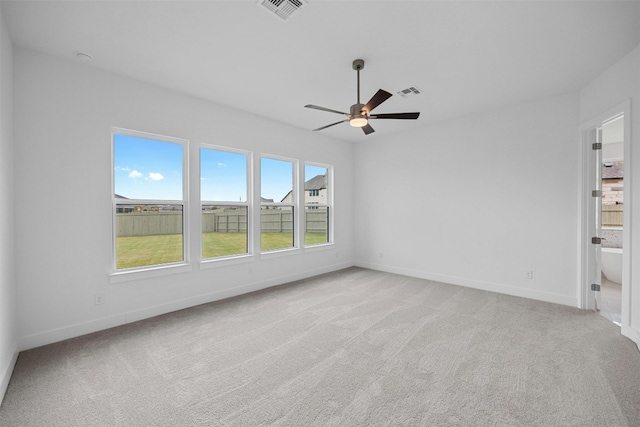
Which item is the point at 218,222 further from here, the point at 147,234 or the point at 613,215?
the point at 613,215

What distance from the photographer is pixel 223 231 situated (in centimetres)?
432

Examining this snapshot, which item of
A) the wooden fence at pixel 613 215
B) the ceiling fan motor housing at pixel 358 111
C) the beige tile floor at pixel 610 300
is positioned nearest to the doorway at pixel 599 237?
the beige tile floor at pixel 610 300

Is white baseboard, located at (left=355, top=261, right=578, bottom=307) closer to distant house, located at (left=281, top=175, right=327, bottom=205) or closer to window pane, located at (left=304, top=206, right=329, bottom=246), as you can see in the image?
window pane, located at (left=304, top=206, right=329, bottom=246)

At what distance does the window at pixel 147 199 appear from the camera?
3297 millimetres

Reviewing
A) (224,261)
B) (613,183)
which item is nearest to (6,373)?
(224,261)

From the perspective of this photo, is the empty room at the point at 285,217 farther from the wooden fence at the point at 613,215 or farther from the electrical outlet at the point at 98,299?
the wooden fence at the point at 613,215

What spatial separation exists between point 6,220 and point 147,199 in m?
1.30

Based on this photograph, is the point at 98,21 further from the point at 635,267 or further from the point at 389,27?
the point at 635,267

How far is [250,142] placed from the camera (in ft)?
14.8

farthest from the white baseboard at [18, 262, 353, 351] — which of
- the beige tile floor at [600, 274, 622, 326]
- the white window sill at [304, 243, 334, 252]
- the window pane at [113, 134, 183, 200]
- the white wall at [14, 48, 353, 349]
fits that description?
the beige tile floor at [600, 274, 622, 326]

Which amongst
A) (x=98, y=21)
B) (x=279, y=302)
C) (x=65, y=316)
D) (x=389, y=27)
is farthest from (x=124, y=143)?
(x=389, y=27)

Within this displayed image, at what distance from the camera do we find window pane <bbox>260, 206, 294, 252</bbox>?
188 inches

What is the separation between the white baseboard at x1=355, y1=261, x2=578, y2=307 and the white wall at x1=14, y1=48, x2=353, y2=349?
12.2 ft

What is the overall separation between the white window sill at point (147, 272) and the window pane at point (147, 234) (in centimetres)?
12
